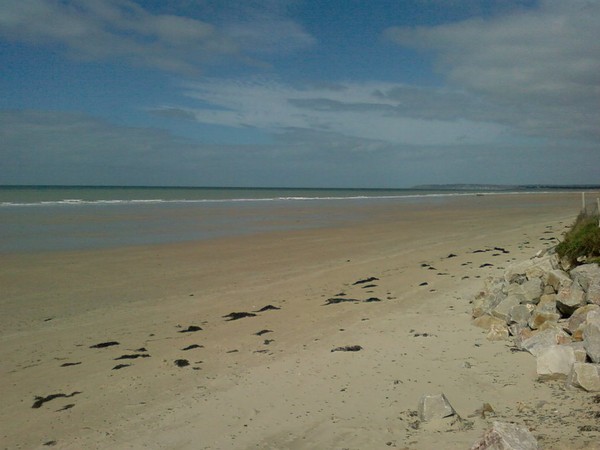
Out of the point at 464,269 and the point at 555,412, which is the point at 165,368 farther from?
the point at 464,269

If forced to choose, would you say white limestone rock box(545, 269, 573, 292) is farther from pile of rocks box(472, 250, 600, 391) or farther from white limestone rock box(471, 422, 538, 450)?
white limestone rock box(471, 422, 538, 450)

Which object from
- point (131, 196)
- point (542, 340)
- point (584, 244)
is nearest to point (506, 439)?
point (542, 340)

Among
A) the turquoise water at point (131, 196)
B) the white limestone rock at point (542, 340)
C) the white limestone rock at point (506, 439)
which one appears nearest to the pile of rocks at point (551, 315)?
the white limestone rock at point (542, 340)

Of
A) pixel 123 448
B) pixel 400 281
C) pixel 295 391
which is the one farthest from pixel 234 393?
pixel 400 281

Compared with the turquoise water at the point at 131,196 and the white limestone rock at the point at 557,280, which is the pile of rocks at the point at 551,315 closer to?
the white limestone rock at the point at 557,280

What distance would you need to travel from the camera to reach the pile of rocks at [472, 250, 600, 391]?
462cm

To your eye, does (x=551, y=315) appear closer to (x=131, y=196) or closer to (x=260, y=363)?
(x=260, y=363)

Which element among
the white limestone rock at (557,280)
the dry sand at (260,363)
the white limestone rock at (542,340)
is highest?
the white limestone rock at (557,280)

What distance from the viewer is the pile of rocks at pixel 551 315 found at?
462cm

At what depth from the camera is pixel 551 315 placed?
19.5ft

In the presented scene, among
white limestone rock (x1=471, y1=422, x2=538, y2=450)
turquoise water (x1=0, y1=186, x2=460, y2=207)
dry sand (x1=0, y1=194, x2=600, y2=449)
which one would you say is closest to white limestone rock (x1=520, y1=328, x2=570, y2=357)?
dry sand (x1=0, y1=194, x2=600, y2=449)

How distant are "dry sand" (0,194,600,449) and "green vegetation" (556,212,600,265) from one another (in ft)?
5.50

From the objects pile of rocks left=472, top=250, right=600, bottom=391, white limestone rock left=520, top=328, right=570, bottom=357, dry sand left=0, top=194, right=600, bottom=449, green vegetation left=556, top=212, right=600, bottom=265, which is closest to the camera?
dry sand left=0, top=194, right=600, bottom=449

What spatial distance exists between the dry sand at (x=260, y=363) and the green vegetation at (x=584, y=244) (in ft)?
5.50
